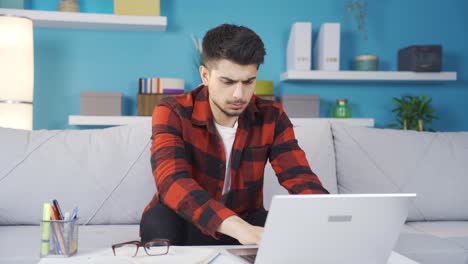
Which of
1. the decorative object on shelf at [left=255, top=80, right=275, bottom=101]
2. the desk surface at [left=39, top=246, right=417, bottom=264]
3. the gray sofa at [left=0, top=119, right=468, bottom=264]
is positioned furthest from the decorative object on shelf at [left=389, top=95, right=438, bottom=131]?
the desk surface at [left=39, top=246, right=417, bottom=264]

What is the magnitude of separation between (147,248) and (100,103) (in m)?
2.15

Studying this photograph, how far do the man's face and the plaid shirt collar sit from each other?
0.08 metres

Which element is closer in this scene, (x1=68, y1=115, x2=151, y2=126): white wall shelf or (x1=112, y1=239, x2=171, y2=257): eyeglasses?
(x1=112, y1=239, x2=171, y2=257): eyeglasses

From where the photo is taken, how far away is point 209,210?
3.93ft

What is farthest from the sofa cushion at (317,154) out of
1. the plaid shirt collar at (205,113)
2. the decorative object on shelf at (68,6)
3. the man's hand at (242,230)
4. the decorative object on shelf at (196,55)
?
the decorative object on shelf at (68,6)

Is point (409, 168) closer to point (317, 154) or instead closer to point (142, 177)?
point (317, 154)

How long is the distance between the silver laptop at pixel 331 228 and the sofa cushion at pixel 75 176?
3.23ft

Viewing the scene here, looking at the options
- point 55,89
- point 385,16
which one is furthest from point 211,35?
point 385,16

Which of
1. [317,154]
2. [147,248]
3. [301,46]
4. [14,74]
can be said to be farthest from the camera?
[301,46]

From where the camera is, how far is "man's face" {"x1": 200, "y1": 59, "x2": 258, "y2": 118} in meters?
1.47

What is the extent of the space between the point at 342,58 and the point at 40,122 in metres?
1.96

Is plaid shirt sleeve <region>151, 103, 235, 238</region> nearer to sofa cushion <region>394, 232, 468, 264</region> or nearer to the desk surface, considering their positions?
the desk surface

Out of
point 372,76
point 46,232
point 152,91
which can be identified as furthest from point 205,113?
point 372,76

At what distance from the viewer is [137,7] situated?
3055 mm
